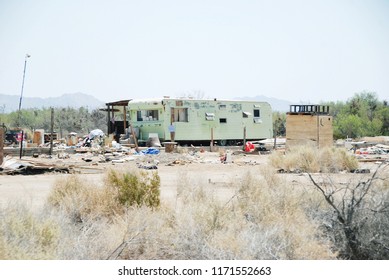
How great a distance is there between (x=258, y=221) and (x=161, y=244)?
1.54 metres

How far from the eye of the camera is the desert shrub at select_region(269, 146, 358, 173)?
1598cm

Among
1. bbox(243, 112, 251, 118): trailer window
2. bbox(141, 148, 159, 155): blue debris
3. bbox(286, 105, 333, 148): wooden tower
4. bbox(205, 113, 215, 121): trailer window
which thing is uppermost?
bbox(243, 112, 251, 118): trailer window

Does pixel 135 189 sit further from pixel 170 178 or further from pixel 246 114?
pixel 246 114

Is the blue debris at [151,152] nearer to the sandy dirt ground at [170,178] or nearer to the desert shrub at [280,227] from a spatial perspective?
the sandy dirt ground at [170,178]

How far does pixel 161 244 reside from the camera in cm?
664

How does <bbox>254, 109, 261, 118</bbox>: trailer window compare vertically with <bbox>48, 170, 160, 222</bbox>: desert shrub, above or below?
above

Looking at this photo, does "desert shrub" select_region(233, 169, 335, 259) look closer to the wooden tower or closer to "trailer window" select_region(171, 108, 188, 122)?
the wooden tower

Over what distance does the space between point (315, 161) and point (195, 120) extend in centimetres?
1335

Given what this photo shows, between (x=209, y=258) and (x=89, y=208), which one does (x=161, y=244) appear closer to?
(x=209, y=258)

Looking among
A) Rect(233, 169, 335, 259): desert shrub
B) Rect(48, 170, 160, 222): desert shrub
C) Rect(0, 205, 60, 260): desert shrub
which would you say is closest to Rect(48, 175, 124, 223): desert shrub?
Rect(48, 170, 160, 222): desert shrub

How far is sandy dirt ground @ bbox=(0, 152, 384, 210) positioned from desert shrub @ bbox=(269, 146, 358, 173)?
0.67 m

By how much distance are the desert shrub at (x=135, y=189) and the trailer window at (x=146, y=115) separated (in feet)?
66.0

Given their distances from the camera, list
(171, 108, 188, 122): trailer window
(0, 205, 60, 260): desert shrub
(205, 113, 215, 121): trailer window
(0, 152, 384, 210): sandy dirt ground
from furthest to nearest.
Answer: (205, 113, 215, 121): trailer window
(171, 108, 188, 122): trailer window
(0, 152, 384, 210): sandy dirt ground
(0, 205, 60, 260): desert shrub

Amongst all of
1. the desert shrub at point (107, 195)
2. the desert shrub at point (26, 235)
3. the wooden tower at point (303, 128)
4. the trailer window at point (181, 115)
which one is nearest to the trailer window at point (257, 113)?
the trailer window at point (181, 115)
